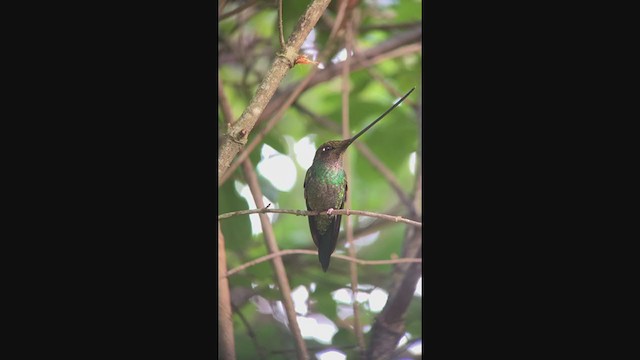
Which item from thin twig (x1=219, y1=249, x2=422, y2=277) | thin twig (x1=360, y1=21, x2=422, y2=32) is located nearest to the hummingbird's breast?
thin twig (x1=219, y1=249, x2=422, y2=277)

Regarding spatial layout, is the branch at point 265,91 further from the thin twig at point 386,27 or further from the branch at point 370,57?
the thin twig at point 386,27

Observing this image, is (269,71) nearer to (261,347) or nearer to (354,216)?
(354,216)

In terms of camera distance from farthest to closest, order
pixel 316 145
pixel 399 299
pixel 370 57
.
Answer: pixel 370 57, pixel 316 145, pixel 399 299

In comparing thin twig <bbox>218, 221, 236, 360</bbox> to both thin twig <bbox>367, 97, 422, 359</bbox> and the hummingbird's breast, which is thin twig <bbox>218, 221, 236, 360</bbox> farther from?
thin twig <bbox>367, 97, 422, 359</bbox>

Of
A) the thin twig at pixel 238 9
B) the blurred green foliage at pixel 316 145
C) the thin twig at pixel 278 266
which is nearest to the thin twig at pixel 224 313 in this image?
the blurred green foliage at pixel 316 145

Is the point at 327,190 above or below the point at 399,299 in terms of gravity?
above

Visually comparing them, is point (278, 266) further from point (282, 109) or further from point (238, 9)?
point (238, 9)

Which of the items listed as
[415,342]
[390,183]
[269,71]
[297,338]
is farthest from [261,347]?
[269,71]

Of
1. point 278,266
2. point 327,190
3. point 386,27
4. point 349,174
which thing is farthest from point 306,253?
point 386,27
